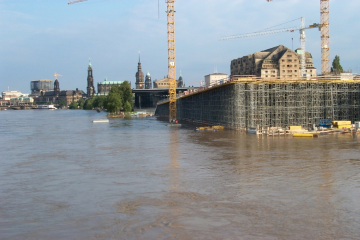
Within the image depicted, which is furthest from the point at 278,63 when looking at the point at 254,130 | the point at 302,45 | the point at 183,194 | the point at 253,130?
the point at 183,194

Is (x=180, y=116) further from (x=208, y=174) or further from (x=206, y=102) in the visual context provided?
(x=208, y=174)

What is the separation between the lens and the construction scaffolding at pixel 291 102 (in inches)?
2269

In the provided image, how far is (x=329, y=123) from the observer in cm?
5862

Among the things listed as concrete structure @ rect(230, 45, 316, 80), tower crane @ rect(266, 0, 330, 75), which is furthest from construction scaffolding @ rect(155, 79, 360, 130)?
concrete structure @ rect(230, 45, 316, 80)

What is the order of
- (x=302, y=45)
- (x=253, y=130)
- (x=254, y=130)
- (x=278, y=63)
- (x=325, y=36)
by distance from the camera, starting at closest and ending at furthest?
(x=254, y=130) < (x=253, y=130) < (x=325, y=36) < (x=278, y=63) < (x=302, y=45)

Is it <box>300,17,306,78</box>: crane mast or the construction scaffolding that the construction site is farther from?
<box>300,17,306,78</box>: crane mast

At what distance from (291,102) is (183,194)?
133ft

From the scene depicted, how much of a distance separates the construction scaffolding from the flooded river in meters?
18.8

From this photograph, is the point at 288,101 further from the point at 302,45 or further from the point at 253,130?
the point at 302,45

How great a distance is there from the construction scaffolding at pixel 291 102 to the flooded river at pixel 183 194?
18.8 metres

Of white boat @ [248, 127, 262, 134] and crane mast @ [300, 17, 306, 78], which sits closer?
white boat @ [248, 127, 262, 134]

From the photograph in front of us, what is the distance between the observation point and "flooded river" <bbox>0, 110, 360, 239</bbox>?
55.1 feet

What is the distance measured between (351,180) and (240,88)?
34300mm

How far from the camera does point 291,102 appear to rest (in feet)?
193
